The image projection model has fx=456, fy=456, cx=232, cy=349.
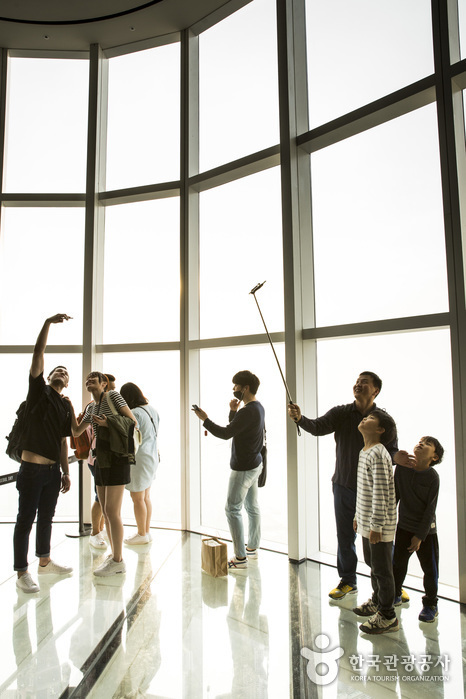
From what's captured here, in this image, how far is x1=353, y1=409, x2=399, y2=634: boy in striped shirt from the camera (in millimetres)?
2463

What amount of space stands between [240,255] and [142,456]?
2.04 meters

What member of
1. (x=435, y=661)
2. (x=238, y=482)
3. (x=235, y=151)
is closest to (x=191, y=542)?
(x=238, y=482)

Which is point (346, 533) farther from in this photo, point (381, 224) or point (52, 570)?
point (381, 224)

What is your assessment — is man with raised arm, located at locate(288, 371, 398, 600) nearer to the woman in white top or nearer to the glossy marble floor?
the glossy marble floor

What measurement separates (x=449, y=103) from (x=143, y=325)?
3.19m

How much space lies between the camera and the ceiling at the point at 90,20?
4.39 metres

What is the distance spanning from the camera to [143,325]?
468 cm

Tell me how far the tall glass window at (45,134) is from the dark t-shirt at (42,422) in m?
2.64

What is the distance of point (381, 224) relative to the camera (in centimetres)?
348

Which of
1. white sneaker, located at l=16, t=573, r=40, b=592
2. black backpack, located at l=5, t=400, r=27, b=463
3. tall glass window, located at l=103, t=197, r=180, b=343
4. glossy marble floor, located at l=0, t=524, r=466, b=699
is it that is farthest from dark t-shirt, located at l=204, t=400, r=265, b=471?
white sneaker, located at l=16, t=573, r=40, b=592

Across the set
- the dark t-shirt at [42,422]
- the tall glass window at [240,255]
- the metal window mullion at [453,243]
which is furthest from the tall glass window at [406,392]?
the dark t-shirt at [42,422]

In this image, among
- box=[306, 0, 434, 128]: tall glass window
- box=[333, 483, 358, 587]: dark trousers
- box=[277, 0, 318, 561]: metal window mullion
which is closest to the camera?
box=[333, 483, 358, 587]: dark trousers

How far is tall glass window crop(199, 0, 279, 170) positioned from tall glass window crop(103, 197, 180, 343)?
76 centimetres

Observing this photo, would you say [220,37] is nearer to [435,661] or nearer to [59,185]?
[59,185]
